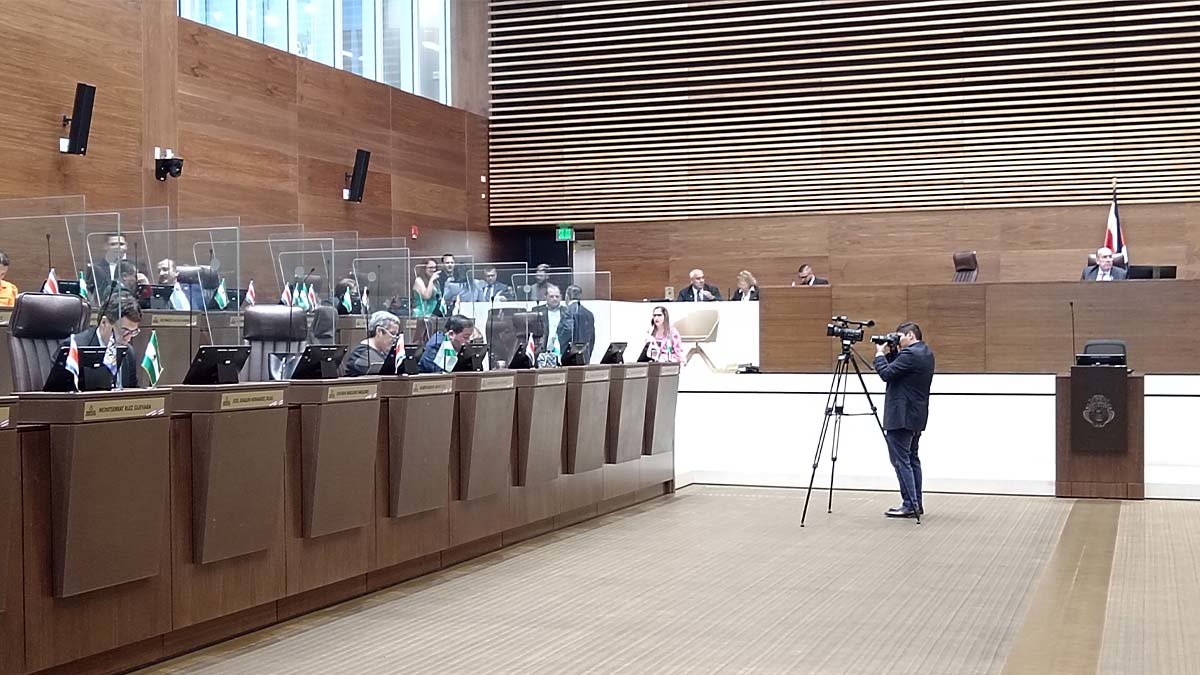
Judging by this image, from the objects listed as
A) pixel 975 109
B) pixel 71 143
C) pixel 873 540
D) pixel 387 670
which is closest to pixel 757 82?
pixel 975 109

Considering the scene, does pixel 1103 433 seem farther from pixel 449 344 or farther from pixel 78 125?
pixel 78 125

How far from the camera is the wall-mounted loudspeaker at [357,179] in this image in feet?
51.9

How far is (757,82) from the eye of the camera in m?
17.4

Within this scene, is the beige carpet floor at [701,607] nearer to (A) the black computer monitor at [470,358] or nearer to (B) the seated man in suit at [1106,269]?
(A) the black computer monitor at [470,358]

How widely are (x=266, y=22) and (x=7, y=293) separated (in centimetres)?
812

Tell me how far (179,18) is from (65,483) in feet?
32.6

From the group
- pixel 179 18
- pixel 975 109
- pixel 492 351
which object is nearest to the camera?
pixel 492 351

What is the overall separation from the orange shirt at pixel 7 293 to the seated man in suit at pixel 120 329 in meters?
0.74

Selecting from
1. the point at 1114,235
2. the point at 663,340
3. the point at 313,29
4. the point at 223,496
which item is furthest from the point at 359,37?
the point at 223,496

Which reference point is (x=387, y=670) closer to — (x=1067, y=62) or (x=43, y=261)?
(x=43, y=261)

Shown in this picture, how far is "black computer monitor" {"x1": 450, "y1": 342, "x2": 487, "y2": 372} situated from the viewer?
22.3ft

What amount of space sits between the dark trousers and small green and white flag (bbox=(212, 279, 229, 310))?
4.31 metres

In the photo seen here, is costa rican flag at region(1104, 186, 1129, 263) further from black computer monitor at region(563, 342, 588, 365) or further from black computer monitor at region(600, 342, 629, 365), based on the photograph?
black computer monitor at region(563, 342, 588, 365)

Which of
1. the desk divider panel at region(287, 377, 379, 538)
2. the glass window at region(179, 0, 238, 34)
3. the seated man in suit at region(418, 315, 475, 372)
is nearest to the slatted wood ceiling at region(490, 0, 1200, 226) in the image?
the glass window at region(179, 0, 238, 34)
